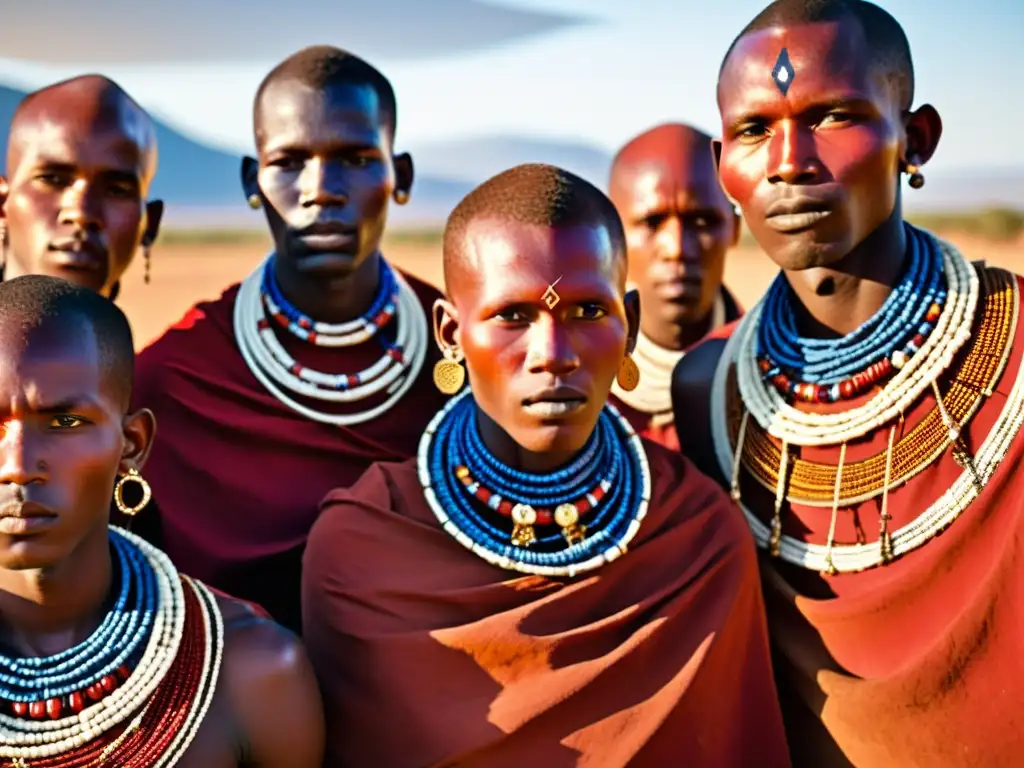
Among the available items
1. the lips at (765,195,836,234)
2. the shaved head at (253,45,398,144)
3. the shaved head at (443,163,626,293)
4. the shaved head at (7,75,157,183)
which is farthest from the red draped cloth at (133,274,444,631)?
the lips at (765,195,836,234)

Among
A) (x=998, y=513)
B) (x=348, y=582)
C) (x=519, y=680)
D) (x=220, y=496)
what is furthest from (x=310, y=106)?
(x=998, y=513)

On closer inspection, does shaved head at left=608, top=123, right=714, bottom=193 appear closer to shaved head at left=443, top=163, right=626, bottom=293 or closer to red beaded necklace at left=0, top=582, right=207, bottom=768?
shaved head at left=443, top=163, right=626, bottom=293

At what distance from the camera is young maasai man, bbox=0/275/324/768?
8.25 ft

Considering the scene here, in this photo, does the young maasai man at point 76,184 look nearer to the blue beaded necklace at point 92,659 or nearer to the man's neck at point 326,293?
the man's neck at point 326,293

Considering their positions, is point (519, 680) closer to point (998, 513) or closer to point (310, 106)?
point (998, 513)

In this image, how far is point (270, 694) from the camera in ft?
8.93

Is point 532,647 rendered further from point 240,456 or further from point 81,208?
point 81,208

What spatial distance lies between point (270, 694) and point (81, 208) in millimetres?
1835

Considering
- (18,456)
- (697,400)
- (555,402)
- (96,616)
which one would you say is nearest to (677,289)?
(697,400)

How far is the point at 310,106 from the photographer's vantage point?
404 cm

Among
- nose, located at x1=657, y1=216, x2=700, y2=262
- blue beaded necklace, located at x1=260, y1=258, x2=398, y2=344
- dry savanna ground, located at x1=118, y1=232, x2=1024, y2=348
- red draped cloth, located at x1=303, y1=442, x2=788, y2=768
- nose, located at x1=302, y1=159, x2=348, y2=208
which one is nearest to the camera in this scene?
red draped cloth, located at x1=303, y1=442, x2=788, y2=768

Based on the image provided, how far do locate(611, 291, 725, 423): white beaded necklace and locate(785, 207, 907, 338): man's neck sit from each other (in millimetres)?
1088

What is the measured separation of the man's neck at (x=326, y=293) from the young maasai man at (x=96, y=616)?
1347 mm

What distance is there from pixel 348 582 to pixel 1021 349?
1.70 m
